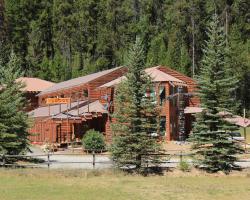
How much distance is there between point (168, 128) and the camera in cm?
4822

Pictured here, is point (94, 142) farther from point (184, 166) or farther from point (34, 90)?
point (34, 90)

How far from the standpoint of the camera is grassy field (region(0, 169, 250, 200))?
21.8m

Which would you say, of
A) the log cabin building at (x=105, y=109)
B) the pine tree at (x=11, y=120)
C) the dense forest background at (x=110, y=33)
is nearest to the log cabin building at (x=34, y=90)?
the dense forest background at (x=110, y=33)

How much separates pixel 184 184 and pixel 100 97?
2692cm

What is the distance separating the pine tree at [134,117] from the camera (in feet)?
101

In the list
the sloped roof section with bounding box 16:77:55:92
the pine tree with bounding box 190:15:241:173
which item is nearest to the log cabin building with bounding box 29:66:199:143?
the pine tree with bounding box 190:15:241:173

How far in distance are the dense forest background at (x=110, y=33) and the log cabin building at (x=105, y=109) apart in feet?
68.4

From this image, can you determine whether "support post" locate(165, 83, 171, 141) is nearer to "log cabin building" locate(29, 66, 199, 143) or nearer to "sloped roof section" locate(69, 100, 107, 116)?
"log cabin building" locate(29, 66, 199, 143)

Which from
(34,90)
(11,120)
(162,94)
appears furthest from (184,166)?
(34,90)

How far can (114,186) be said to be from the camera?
2503 centimetres

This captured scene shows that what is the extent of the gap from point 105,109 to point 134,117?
1809 centimetres

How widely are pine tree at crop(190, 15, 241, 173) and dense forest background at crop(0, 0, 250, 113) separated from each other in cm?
3823

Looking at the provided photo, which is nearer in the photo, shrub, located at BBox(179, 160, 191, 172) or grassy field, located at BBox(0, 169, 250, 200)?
grassy field, located at BBox(0, 169, 250, 200)

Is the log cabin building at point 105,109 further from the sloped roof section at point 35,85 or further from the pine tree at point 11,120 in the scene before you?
the sloped roof section at point 35,85
